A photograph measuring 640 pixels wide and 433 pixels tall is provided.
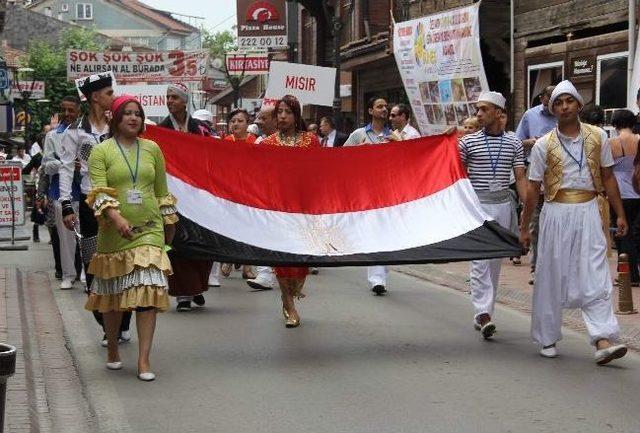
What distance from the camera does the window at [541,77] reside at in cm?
2253

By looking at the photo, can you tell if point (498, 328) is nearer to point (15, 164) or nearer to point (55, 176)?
point (55, 176)

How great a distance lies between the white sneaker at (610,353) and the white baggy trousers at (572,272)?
0.11m

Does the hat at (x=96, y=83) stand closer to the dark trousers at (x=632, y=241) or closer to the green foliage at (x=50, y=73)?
the dark trousers at (x=632, y=241)

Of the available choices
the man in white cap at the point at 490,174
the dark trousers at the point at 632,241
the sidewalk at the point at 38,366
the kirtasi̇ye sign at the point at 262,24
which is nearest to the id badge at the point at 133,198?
the sidewalk at the point at 38,366

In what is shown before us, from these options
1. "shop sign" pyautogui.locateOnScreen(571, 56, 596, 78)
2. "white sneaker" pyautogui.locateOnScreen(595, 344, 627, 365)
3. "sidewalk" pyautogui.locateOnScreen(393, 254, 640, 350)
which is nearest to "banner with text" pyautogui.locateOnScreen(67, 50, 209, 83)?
"shop sign" pyautogui.locateOnScreen(571, 56, 596, 78)

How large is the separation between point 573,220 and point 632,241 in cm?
517

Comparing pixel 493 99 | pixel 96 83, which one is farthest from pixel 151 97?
pixel 493 99

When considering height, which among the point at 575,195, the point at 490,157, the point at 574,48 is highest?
the point at 574,48

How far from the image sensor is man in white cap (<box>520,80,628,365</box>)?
902 cm

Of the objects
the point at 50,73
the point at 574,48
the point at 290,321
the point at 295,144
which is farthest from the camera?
the point at 50,73

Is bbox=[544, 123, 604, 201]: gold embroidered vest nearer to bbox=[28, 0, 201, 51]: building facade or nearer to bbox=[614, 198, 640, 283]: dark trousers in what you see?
bbox=[614, 198, 640, 283]: dark trousers

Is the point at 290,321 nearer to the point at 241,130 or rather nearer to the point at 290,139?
the point at 290,139

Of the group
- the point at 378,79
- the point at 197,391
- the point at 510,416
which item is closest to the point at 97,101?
the point at 197,391

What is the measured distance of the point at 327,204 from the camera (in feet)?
33.9
